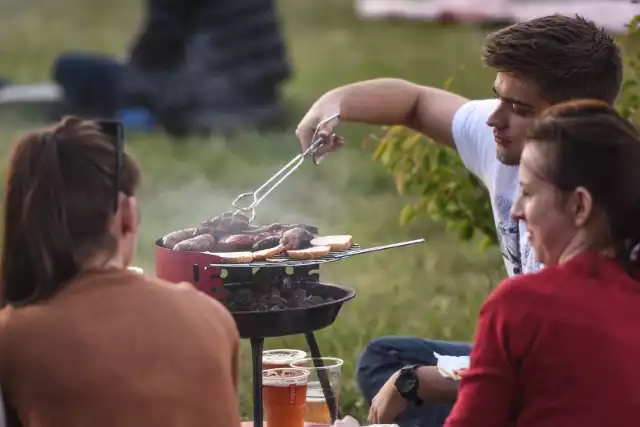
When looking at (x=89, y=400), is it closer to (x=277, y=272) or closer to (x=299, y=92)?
(x=277, y=272)

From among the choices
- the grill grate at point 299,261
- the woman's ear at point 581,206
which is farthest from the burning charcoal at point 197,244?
the woman's ear at point 581,206

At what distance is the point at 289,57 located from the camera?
38.7ft

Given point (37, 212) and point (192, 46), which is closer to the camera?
point (37, 212)

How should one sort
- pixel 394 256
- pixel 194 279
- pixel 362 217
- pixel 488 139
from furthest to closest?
pixel 362 217 < pixel 394 256 < pixel 488 139 < pixel 194 279

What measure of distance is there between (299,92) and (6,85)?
10.1ft

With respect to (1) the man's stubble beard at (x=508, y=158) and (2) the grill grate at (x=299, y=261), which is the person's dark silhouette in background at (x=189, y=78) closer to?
(1) the man's stubble beard at (x=508, y=158)

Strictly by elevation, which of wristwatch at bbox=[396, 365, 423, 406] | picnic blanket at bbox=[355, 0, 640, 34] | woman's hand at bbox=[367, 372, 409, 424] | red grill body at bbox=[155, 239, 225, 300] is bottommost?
picnic blanket at bbox=[355, 0, 640, 34]

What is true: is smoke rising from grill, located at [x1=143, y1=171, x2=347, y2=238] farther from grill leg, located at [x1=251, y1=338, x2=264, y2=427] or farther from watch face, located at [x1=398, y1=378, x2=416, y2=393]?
grill leg, located at [x1=251, y1=338, x2=264, y2=427]

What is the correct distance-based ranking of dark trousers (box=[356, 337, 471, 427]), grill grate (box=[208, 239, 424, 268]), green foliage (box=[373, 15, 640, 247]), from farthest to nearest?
green foliage (box=[373, 15, 640, 247]), dark trousers (box=[356, 337, 471, 427]), grill grate (box=[208, 239, 424, 268])

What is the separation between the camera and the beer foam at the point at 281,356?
10.9 feet

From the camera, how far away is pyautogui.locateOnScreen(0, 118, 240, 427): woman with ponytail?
2.17 m

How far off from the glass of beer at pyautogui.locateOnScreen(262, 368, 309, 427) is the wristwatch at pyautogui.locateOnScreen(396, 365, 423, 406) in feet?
0.98

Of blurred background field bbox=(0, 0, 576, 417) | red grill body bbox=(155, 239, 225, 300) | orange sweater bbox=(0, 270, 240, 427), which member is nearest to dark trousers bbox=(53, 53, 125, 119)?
blurred background field bbox=(0, 0, 576, 417)

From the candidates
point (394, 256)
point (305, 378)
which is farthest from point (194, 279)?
point (394, 256)
